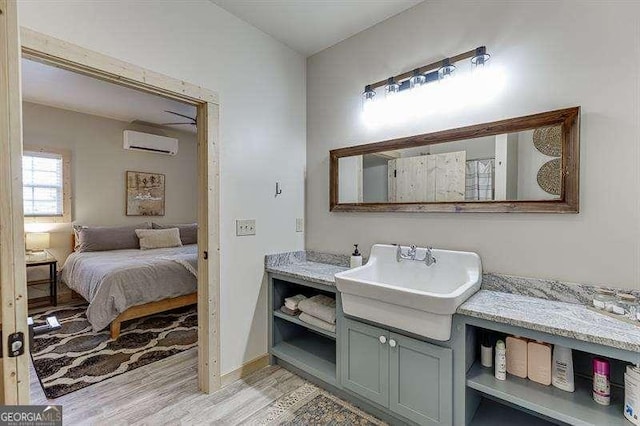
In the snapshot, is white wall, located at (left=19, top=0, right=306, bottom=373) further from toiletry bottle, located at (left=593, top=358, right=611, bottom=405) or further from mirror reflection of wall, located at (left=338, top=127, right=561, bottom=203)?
toiletry bottle, located at (left=593, top=358, right=611, bottom=405)

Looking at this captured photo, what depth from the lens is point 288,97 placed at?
261 centimetres

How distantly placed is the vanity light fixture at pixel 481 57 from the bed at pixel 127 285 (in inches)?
132

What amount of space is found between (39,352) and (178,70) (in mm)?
2721

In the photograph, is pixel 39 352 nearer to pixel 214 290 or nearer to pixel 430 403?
pixel 214 290

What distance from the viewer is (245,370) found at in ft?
7.52

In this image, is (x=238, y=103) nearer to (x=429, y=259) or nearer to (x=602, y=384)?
(x=429, y=259)

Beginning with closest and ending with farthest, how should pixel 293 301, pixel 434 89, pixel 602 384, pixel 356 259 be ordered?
pixel 602 384 → pixel 434 89 → pixel 356 259 → pixel 293 301

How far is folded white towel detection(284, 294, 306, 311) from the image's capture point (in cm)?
237

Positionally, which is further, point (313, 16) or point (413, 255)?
point (313, 16)

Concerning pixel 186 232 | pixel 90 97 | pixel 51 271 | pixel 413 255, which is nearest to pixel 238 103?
pixel 413 255

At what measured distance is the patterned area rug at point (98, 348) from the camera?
228 cm

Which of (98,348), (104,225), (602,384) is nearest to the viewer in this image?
(602,384)

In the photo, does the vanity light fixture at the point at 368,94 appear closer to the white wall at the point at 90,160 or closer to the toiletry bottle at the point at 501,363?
the toiletry bottle at the point at 501,363

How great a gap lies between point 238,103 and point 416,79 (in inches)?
50.3
